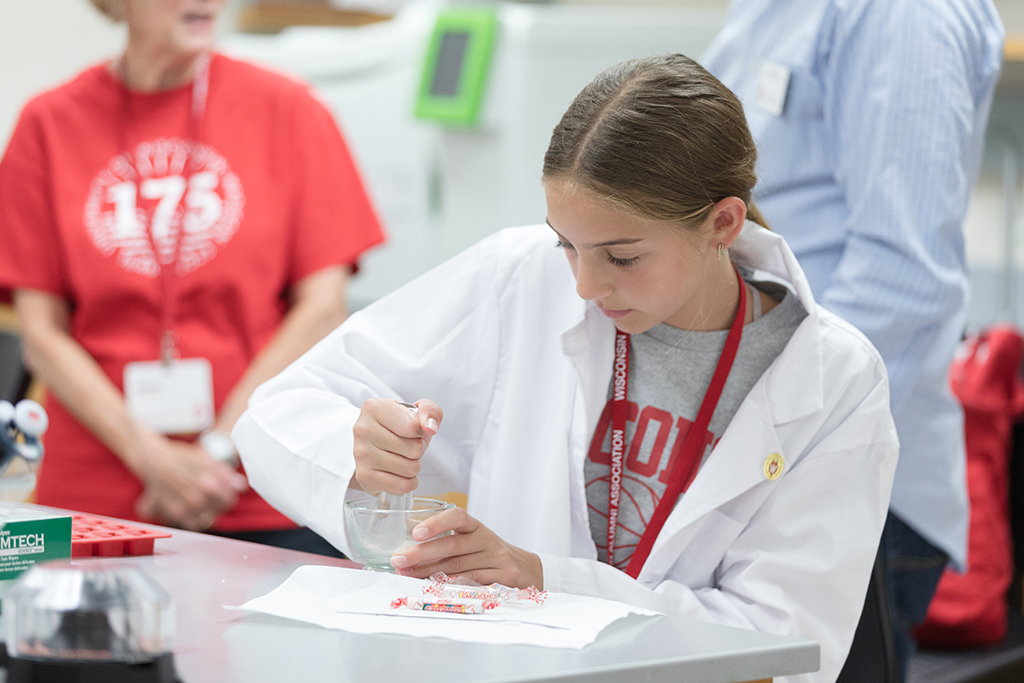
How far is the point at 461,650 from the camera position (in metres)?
0.75

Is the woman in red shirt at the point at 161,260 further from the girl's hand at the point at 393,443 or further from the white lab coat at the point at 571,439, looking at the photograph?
the girl's hand at the point at 393,443

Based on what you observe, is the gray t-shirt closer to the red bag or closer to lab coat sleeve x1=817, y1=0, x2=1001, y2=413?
lab coat sleeve x1=817, y1=0, x2=1001, y2=413

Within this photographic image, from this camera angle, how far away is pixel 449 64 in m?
2.69

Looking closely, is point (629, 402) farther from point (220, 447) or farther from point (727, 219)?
point (220, 447)

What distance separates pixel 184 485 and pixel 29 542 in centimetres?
92

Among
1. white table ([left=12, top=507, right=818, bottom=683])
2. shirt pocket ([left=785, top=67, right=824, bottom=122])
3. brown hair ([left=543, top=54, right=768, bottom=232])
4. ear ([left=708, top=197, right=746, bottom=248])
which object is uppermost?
shirt pocket ([left=785, top=67, right=824, bottom=122])

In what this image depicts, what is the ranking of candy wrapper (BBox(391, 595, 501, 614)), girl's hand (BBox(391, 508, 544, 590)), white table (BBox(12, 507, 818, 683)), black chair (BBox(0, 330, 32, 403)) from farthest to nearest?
black chair (BBox(0, 330, 32, 403))
girl's hand (BBox(391, 508, 544, 590))
candy wrapper (BBox(391, 595, 501, 614))
white table (BBox(12, 507, 818, 683))

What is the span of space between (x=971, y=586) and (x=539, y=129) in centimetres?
145

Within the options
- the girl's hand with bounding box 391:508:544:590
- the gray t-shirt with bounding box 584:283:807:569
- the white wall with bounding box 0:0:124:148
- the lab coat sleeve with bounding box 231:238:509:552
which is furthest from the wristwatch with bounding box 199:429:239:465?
the white wall with bounding box 0:0:124:148

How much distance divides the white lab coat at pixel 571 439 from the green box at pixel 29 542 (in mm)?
258

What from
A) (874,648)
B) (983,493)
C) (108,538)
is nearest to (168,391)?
(108,538)

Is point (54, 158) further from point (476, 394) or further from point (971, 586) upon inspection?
point (971, 586)

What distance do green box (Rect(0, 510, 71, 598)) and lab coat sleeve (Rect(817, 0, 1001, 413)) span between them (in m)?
0.96

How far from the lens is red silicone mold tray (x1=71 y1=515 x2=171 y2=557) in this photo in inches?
38.5
